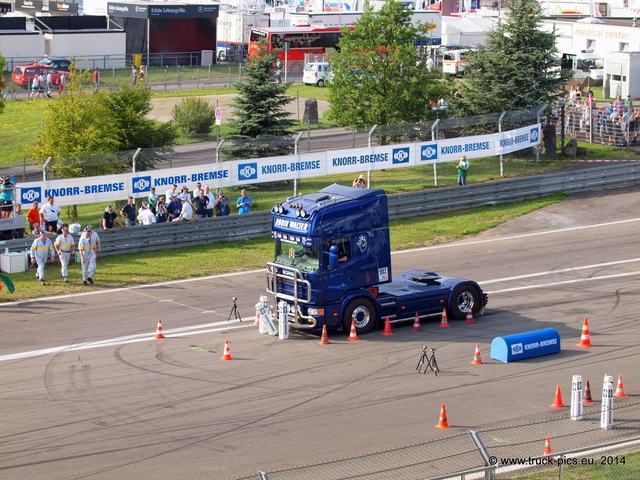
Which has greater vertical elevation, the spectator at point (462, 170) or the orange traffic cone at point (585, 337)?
the spectator at point (462, 170)

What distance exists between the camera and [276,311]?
21797 mm

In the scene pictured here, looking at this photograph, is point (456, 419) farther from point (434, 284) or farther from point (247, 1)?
point (247, 1)

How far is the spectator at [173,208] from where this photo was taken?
29750mm

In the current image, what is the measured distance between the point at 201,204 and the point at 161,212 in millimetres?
1256

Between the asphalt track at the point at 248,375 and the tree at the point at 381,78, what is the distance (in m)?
12.3

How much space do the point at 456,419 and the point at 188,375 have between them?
5174 millimetres

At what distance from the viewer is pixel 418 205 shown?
33219 mm

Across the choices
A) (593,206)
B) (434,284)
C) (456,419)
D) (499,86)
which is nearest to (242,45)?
(499,86)

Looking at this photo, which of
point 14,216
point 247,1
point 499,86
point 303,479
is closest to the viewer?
point 303,479

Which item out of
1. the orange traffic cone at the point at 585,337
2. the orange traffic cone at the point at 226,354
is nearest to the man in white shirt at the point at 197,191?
the orange traffic cone at the point at 226,354

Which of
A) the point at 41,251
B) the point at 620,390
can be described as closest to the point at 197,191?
the point at 41,251

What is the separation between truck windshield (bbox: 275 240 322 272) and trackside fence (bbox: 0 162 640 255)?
804 cm

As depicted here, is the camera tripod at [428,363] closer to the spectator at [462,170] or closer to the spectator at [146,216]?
the spectator at [146,216]

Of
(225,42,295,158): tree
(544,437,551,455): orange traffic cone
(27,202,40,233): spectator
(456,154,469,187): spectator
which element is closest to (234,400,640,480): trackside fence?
(544,437,551,455): orange traffic cone
